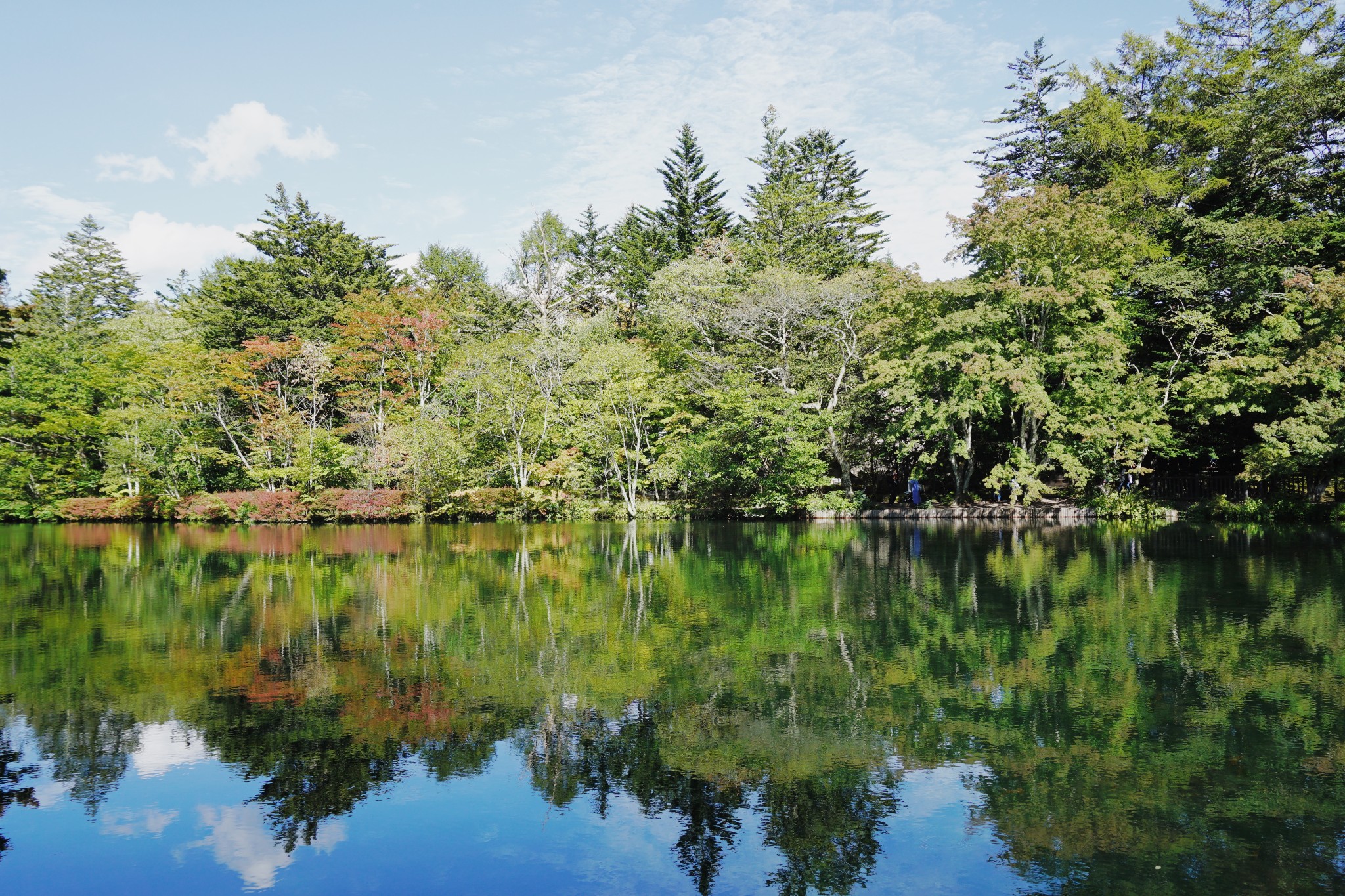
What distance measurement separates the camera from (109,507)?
30828mm

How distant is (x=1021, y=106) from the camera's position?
35.7 meters

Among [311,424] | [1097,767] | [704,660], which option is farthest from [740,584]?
[311,424]

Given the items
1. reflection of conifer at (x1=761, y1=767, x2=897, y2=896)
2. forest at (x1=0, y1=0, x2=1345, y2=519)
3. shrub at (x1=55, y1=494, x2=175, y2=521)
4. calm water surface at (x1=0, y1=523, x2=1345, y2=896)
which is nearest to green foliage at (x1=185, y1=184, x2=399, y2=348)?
forest at (x1=0, y1=0, x2=1345, y2=519)

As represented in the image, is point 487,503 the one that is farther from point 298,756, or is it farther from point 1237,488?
point 298,756

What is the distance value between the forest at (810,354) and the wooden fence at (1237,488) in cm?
67

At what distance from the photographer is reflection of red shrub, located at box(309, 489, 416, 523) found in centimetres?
2784

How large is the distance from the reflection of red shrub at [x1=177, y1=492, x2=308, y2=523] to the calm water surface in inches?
787

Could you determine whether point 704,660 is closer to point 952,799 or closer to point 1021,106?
point 952,799

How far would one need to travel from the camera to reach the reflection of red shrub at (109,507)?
3059 cm

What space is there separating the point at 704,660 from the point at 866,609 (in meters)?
2.78

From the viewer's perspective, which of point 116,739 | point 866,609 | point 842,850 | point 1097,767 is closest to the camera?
point 842,850

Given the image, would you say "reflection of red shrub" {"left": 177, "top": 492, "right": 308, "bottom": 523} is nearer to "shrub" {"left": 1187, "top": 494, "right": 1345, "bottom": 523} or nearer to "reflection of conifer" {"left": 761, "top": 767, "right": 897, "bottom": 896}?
"reflection of conifer" {"left": 761, "top": 767, "right": 897, "bottom": 896}

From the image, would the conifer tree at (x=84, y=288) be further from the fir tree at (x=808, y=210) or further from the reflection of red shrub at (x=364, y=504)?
the fir tree at (x=808, y=210)

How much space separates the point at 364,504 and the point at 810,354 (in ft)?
54.0
